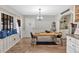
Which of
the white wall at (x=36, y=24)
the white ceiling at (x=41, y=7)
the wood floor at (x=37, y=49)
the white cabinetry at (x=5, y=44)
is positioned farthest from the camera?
the white wall at (x=36, y=24)

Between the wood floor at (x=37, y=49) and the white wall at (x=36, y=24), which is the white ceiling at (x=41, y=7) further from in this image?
the white wall at (x=36, y=24)

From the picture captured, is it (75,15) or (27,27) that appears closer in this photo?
(75,15)

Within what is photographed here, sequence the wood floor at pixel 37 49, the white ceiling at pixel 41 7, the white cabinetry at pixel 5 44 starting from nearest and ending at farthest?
the white cabinetry at pixel 5 44 < the wood floor at pixel 37 49 < the white ceiling at pixel 41 7

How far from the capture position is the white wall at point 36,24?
12.9m

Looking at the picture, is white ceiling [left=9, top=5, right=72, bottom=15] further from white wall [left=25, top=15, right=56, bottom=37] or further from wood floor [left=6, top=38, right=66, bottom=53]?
white wall [left=25, top=15, right=56, bottom=37]

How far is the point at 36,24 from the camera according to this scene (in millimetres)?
12977

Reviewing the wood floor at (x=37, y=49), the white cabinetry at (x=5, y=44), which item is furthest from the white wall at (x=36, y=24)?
the white cabinetry at (x=5, y=44)

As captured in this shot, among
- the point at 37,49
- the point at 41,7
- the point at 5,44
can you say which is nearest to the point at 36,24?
the point at 41,7

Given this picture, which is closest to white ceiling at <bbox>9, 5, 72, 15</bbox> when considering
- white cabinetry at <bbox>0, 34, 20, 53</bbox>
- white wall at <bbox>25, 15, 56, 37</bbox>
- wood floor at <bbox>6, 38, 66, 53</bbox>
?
white cabinetry at <bbox>0, 34, 20, 53</bbox>
